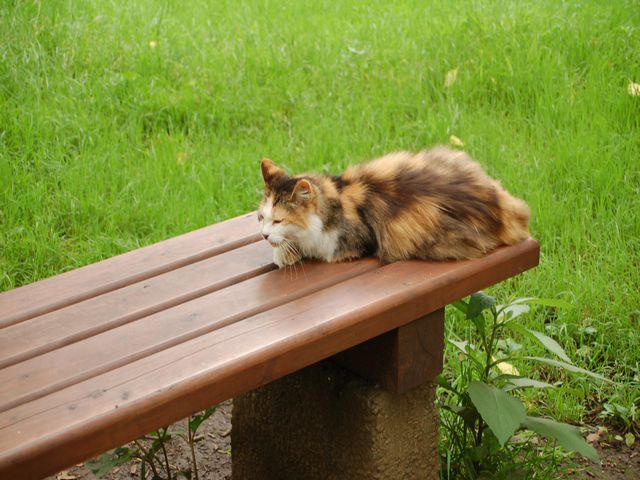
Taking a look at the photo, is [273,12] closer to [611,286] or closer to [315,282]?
[611,286]

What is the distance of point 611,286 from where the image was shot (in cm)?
396

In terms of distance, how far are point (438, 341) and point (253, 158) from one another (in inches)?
86.7

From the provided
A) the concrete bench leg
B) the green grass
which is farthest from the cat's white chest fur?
the green grass

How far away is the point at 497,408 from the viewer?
107 inches

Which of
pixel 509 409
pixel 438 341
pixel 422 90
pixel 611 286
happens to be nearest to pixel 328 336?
pixel 438 341

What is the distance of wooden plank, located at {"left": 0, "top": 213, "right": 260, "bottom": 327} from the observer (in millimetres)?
2551

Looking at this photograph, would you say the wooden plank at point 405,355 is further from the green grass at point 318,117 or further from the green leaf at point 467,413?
the green grass at point 318,117

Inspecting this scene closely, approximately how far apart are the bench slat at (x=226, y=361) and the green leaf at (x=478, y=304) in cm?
13

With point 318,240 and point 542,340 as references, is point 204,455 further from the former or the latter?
point 542,340

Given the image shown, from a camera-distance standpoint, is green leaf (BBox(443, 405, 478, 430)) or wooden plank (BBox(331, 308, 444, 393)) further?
green leaf (BBox(443, 405, 478, 430))

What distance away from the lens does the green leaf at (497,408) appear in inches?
105

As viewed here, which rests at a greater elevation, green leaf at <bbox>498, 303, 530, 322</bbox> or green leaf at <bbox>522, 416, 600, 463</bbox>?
green leaf at <bbox>498, 303, 530, 322</bbox>

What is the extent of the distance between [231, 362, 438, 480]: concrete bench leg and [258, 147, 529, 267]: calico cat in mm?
394

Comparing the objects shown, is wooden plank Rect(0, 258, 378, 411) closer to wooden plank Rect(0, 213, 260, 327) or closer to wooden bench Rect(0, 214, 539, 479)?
wooden bench Rect(0, 214, 539, 479)
